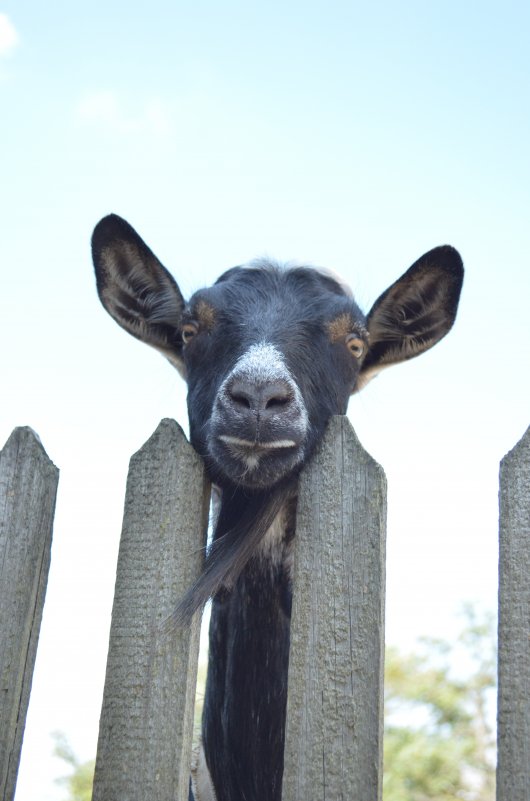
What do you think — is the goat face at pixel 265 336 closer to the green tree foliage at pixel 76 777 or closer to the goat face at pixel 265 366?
the goat face at pixel 265 366

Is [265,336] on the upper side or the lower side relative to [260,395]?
upper

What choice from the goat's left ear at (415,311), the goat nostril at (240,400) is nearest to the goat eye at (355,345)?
the goat's left ear at (415,311)

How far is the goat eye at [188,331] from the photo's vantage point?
469 centimetres

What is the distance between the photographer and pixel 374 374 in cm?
517

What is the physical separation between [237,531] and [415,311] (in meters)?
1.70

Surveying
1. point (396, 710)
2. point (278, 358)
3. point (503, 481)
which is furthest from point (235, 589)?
point (396, 710)

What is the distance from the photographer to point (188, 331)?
4.73 metres

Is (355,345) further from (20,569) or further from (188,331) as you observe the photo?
(20,569)

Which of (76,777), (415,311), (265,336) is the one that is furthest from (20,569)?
(76,777)

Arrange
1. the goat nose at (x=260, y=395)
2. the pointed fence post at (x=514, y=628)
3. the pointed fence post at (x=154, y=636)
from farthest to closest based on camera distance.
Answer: the goat nose at (x=260, y=395) → the pointed fence post at (x=154, y=636) → the pointed fence post at (x=514, y=628)

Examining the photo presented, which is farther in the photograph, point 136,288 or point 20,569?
point 136,288

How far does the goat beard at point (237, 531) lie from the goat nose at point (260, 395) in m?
0.35

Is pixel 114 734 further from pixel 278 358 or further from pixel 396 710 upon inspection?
pixel 396 710

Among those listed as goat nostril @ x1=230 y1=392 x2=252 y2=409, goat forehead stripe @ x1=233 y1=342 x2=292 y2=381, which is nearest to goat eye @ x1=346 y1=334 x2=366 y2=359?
goat forehead stripe @ x1=233 y1=342 x2=292 y2=381
